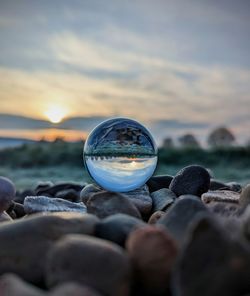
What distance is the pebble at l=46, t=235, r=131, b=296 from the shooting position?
235cm

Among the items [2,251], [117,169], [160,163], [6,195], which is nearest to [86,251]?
[2,251]

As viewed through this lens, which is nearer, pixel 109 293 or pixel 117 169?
pixel 109 293

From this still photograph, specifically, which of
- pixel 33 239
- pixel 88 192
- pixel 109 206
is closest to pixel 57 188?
pixel 88 192

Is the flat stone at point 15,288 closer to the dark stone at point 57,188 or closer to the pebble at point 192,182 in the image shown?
the pebble at point 192,182

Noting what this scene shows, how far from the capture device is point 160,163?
21.7 metres

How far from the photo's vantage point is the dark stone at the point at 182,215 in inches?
114

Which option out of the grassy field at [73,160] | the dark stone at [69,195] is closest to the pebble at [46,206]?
the dark stone at [69,195]

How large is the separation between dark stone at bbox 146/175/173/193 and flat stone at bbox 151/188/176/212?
0.40 meters

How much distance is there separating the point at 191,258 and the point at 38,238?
39.1 inches

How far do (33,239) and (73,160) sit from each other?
740 inches

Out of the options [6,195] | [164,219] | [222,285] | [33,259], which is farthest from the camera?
[6,195]

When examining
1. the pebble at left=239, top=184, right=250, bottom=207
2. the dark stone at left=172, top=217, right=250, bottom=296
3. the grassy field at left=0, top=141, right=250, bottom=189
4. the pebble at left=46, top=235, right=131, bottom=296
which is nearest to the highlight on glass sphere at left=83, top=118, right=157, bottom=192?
the pebble at left=239, top=184, right=250, bottom=207

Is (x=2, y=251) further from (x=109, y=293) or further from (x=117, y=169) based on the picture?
(x=117, y=169)

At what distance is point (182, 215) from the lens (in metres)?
2.99
